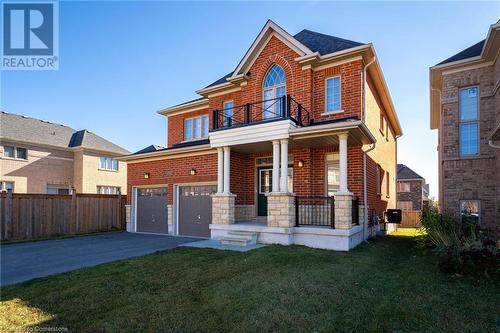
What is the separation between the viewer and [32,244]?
36.1ft

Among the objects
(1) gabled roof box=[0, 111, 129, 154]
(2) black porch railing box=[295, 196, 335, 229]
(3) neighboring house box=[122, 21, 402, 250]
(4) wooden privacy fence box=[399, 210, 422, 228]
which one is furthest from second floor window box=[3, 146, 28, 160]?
(4) wooden privacy fence box=[399, 210, 422, 228]

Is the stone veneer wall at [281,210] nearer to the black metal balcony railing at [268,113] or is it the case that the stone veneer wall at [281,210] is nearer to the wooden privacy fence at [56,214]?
the black metal balcony railing at [268,113]

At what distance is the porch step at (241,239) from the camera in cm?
977

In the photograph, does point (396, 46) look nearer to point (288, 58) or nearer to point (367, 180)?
point (288, 58)

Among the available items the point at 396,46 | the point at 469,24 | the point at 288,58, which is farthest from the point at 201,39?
the point at 469,24

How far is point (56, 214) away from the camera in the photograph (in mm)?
13141

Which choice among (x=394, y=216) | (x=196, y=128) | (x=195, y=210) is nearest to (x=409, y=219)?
(x=394, y=216)

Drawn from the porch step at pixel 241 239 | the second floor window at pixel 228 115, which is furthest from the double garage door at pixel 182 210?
the second floor window at pixel 228 115

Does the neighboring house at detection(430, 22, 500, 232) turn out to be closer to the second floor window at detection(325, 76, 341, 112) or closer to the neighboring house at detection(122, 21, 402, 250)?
the neighboring house at detection(122, 21, 402, 250)

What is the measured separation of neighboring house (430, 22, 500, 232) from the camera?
10.0 metres

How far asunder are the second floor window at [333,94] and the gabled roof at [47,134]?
19.9 metres

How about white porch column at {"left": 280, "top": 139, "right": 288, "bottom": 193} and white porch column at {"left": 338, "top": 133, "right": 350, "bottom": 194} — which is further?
white porch column at {"left": 280, "top": 139, "right": 288, "bottom": 193}

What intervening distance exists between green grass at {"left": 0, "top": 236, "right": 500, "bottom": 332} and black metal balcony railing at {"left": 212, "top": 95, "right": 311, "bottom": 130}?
5190mm

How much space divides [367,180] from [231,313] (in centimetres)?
831
